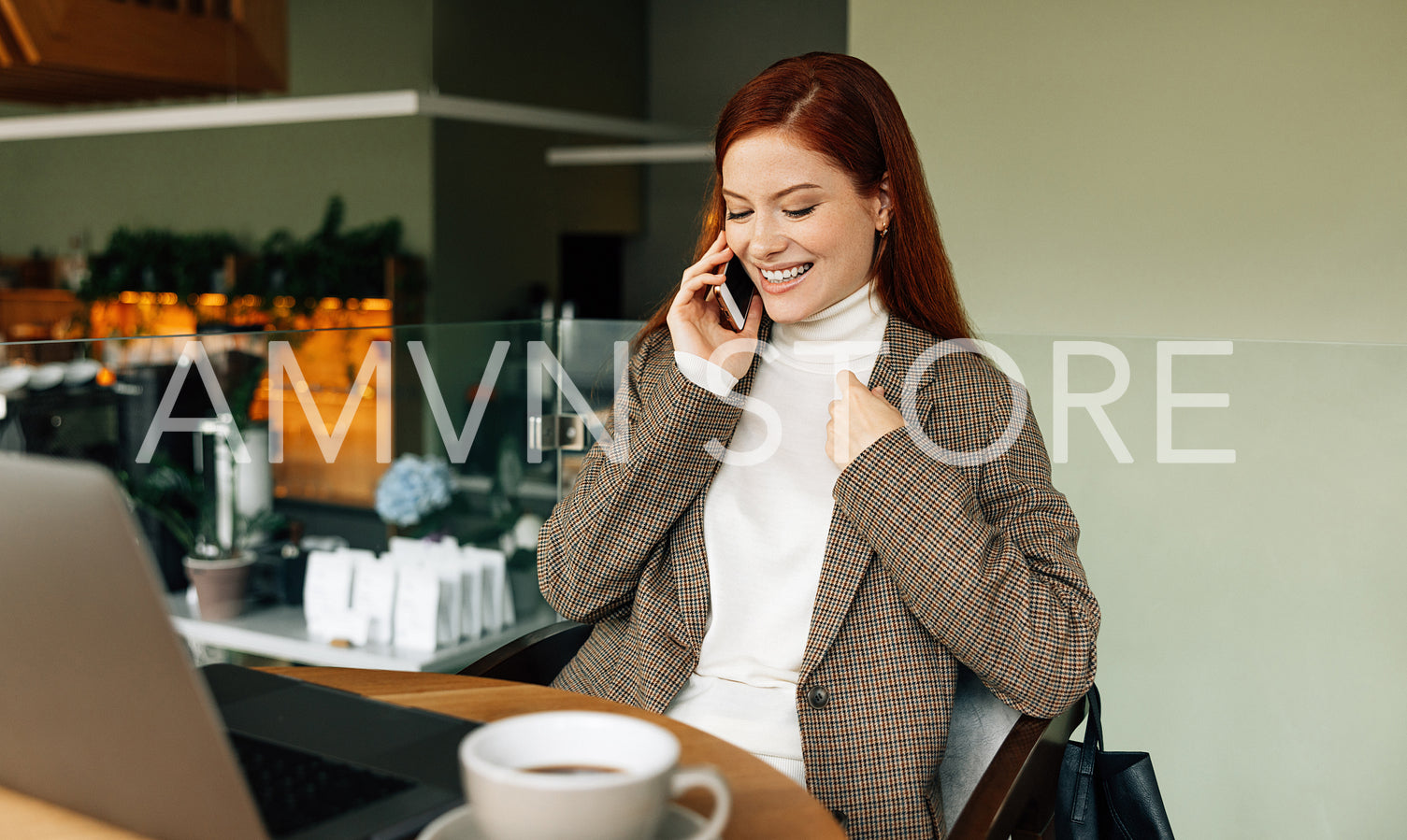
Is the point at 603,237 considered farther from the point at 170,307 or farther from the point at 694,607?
the point at 694,607

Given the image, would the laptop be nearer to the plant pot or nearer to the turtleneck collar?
the turtleneck collar

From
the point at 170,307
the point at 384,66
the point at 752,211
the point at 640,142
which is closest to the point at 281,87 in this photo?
the point at 384,66

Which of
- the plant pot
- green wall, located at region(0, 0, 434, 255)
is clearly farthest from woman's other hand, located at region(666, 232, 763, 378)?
green wall, located at region(0, 0, 434, 255)

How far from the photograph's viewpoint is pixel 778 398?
1.44 meters

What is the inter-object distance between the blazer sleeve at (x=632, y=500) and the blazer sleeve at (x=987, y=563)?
0.20 metres

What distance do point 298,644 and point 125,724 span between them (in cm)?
208

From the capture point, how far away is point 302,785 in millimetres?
679

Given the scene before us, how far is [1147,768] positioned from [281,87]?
602 centimetres

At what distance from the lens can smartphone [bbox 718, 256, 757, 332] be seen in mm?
1483

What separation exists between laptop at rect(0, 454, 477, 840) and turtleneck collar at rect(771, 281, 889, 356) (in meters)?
0.84

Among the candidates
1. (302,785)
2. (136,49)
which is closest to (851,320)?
(302,785)

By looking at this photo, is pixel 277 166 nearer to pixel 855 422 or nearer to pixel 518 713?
pixel 855 422

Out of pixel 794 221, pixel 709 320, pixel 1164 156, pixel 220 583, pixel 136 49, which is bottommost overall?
pixel 220 583

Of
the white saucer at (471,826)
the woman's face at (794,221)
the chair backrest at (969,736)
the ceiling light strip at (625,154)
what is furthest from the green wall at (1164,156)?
the ceiling light strip at (625,154)
